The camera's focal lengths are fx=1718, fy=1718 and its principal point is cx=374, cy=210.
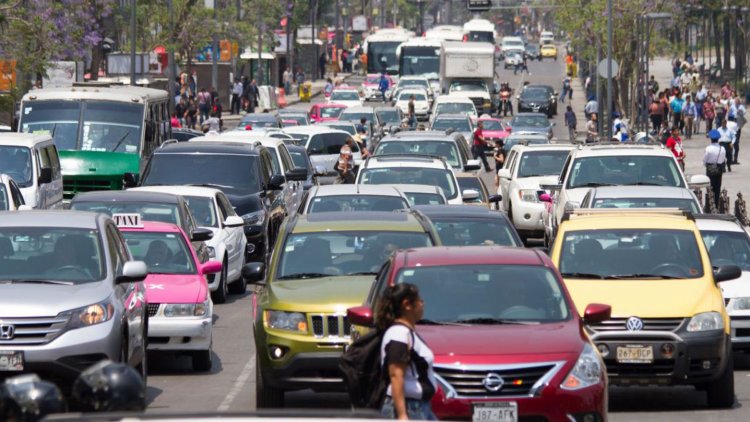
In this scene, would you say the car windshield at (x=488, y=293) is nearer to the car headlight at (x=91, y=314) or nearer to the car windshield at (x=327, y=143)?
the car headlight at (x=91, y=314)

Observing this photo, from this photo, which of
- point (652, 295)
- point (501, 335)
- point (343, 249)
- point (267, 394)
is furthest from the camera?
point (343, 249)

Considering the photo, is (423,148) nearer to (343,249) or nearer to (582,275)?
(582,275)

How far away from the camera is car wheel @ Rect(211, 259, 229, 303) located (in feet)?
73.8

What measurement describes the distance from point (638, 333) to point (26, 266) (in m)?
4.90

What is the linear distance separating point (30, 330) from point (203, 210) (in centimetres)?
1115

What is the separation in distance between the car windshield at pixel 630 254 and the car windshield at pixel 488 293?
3161 mm

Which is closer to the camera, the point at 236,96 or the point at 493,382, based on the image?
the point at 493,382

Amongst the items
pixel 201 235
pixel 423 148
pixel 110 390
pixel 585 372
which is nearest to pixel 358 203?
pixel 201 235

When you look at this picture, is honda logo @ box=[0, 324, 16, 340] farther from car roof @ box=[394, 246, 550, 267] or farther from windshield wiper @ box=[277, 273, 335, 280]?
car roof @ box=[394, 246, 550, 267]

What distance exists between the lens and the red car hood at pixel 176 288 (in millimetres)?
16531

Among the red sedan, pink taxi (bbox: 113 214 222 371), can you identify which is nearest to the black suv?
pink taxi (bbox: 113 214 222 371)

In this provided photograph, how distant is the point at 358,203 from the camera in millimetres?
19922

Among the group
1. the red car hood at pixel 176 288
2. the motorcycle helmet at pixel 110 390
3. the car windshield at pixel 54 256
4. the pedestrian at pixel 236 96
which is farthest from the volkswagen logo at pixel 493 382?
the pedestrian at pixel 236 96

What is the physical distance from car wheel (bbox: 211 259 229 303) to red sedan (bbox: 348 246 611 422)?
10.5 metres
